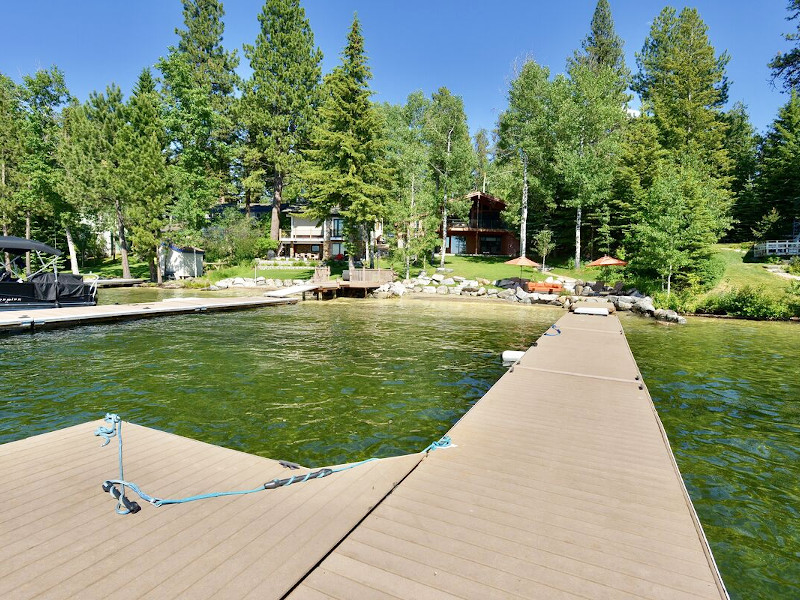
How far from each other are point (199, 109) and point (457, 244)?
32.7 metres

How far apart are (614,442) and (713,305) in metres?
24.0

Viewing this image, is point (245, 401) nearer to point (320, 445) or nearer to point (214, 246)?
point (320, 445)

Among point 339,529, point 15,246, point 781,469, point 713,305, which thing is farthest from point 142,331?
point 713,305

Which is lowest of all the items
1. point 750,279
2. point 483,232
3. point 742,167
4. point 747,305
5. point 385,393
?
point 385,393

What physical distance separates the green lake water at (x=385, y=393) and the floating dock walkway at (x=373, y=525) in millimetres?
1181

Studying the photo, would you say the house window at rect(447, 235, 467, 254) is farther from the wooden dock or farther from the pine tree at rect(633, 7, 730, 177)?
the wooden dock

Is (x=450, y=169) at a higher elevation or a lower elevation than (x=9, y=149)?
lower

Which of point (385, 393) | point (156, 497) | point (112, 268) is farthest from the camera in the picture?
point (112, 268)

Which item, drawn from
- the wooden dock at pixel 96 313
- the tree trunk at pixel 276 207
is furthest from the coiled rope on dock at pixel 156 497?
the tree trunk at pixel 276 207

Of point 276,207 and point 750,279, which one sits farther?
point 276,207

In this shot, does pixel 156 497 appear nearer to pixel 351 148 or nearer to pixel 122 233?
pixel 351 148

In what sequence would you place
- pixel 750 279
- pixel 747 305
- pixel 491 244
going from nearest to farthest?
pixel 747 305 → pixel 750 279 → pixel 491 244

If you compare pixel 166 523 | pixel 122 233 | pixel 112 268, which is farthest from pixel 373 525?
pixel 112 268

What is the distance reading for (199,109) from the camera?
4206 centimetres
